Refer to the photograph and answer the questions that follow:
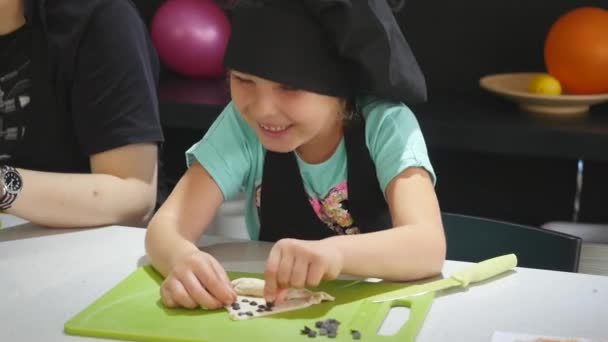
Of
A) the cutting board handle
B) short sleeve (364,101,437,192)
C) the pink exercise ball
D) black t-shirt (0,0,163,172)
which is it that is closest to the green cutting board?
the cutting board handle

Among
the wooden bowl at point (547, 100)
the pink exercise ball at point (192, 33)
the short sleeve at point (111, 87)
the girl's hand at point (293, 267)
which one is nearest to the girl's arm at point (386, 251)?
the girl's hand at point (293, 267)

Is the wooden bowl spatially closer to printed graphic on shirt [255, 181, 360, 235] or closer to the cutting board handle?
printed graphic on shirt [255, 181, 360, 235]

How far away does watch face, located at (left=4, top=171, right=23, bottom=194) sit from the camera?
1431 millimetres

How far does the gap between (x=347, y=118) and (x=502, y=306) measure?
1.36 ft

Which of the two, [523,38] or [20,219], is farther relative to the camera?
[523,38]

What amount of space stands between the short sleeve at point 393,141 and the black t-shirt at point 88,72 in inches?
15.1

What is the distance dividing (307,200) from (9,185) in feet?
1.51

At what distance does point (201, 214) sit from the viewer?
4.58 ft

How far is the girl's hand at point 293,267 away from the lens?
1.12 meters

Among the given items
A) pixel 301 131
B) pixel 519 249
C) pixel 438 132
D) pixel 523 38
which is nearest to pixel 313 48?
pixel 301 131

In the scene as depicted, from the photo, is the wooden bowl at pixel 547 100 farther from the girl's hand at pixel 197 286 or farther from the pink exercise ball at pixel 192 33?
the girl's hand at pixel 197 286

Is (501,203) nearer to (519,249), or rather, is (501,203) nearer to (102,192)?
(519,249)

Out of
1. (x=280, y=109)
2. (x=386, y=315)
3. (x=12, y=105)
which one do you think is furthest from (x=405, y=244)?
(x=12, y=105)

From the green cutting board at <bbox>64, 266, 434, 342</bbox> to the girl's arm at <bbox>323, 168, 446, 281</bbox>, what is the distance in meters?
0.03
